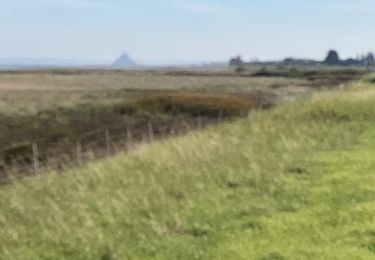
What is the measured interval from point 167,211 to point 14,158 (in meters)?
17.7

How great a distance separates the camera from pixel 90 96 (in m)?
67.3

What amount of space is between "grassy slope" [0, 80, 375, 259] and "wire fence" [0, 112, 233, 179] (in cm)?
387

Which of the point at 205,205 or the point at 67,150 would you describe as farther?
the point at 67,150

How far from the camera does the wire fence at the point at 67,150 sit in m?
25.0

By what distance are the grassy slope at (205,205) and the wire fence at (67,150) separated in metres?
3.87

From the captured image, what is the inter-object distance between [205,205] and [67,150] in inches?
750

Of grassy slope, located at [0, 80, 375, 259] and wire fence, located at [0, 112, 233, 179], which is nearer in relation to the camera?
grassy slope, located at [0, 80, 375, 259]

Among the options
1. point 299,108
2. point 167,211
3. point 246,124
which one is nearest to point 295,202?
point 167,211

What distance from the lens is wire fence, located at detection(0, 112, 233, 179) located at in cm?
2500

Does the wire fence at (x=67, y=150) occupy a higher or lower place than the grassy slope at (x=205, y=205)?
lower

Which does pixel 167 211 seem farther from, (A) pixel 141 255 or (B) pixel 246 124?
(B) pixel 246 124

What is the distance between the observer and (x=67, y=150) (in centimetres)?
3259

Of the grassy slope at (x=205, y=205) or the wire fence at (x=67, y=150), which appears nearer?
the grassy slope at (x=205, y=205)

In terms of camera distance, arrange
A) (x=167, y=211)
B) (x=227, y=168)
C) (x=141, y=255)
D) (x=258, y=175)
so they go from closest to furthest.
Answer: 1. (x=141, y=255)
2. (x=167, y=211)
3. (x=258, y=175)
4. (x=227, y=168)
